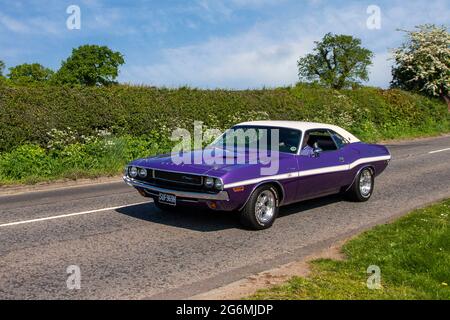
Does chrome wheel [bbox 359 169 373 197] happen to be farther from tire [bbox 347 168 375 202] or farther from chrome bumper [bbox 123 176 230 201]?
chrome bumper [bbox 123 176 230 201]

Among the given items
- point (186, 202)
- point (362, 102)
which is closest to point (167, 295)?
point (186, 202)

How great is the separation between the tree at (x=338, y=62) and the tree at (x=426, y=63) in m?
31.1

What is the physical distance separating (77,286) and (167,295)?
0.99 m

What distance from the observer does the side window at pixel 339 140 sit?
945 cm

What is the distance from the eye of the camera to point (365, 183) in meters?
10.0

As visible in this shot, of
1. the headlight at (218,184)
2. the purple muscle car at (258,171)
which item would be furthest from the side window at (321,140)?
the headlight at (218,184)

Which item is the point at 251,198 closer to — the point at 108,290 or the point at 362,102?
the point at 108,290

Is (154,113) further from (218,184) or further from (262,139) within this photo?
(218,184)

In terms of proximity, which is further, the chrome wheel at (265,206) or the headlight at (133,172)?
the headlight at (133,172)

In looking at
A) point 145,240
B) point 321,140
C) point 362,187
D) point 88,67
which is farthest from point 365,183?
point 88,67

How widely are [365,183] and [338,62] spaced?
61194mm

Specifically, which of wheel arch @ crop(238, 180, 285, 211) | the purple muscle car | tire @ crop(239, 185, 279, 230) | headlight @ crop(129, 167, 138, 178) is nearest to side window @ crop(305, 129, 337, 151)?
the purple muscle car

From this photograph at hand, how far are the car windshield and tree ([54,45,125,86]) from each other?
2120 inches

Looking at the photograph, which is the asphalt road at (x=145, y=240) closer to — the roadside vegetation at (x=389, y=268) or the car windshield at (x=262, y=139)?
the roadside vegetation at (x=389, y=268)
